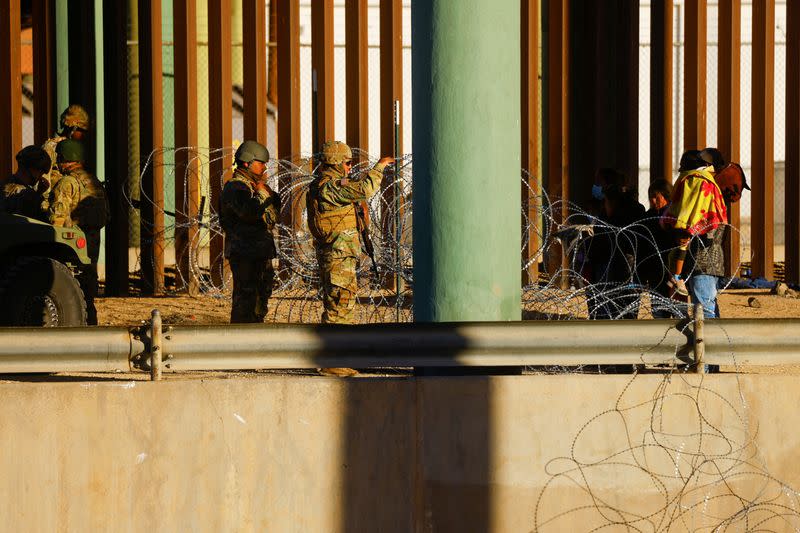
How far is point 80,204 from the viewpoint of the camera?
10117 mm

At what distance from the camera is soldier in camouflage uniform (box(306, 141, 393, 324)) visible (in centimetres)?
884

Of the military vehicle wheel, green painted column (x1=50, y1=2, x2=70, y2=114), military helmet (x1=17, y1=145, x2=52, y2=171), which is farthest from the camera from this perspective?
green painted column (x1=50, y1=2, x2=70, y2=114)

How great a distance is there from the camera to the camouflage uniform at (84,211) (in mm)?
9617

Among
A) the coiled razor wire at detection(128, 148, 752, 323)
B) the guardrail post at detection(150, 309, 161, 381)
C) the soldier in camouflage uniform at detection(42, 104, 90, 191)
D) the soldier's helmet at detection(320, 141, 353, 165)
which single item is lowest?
the guardrail post at detection(150, 309, 161, 381)

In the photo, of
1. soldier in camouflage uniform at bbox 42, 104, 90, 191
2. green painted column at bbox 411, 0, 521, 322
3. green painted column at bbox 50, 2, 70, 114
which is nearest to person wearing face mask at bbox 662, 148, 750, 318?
green painted column at bbox 411, 0, 521, 322

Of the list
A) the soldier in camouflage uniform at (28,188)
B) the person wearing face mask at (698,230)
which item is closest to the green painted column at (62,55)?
the soldier in camouflage uniform at (28,188)

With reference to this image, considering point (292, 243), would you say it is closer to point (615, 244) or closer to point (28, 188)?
point (28, 188)

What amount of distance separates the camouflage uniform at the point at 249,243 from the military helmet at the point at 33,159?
131 centimetres

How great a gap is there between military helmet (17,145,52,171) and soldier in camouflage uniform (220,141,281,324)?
1.31 metres

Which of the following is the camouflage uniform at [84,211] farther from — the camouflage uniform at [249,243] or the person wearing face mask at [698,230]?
the person wearing face mask at [698,230]

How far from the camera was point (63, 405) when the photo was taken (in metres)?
5.51

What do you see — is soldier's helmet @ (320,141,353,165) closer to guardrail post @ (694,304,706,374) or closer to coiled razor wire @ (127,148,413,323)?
coiled razor wire @ (127,148,413,323)

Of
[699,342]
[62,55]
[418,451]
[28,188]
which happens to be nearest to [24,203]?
[28,188]

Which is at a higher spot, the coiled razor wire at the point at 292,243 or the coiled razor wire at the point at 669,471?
the coiled razor wire at the point at 292,243
